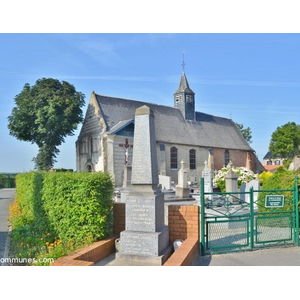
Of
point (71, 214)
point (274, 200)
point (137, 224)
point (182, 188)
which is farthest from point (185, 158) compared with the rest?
point (137, 224)

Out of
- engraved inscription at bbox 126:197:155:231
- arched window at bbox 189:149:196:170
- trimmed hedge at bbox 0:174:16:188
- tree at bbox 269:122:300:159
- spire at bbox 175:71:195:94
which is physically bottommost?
trimmed hedge at bbox 0:174:16:188

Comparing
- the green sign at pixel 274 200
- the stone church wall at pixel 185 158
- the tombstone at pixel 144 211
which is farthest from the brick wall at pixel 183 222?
the stone church wall at pixel 185 158

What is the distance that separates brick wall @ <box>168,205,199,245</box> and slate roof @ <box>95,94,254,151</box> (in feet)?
77.5

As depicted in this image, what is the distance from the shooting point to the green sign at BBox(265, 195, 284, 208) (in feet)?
22.0

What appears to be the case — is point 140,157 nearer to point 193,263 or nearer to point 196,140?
point 193,263

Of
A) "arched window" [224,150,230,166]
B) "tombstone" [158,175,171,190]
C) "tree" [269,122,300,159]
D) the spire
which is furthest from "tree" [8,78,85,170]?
"tree" [269,122,300,159]

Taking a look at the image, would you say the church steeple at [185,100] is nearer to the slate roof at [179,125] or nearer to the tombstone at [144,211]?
the slate roof at [179,125]

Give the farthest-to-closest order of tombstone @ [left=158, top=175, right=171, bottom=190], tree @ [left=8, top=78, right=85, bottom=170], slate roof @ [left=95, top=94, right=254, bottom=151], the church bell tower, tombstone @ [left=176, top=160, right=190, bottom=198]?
1. the church bell tower
2. slate roof @ [left=95, top=94, right=254, bottom=151]
3. tree @ [left=8, top=78, right=85, bottom=170]
4. tombstone @ [left=158, top=175, right=171, bottom=190]
5. tombstone @ [left=176, top=160, right=190, bottom=198]

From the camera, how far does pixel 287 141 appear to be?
48.8 meters

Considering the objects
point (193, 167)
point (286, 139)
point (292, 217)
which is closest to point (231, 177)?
point (292, 217)

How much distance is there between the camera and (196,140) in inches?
1389

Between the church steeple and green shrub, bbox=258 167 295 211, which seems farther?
the church steeple

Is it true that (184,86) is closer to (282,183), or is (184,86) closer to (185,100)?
(185,100)

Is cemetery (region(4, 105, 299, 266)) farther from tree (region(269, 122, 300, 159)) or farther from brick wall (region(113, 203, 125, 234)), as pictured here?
tree (region(269, 122, 300, 159))
